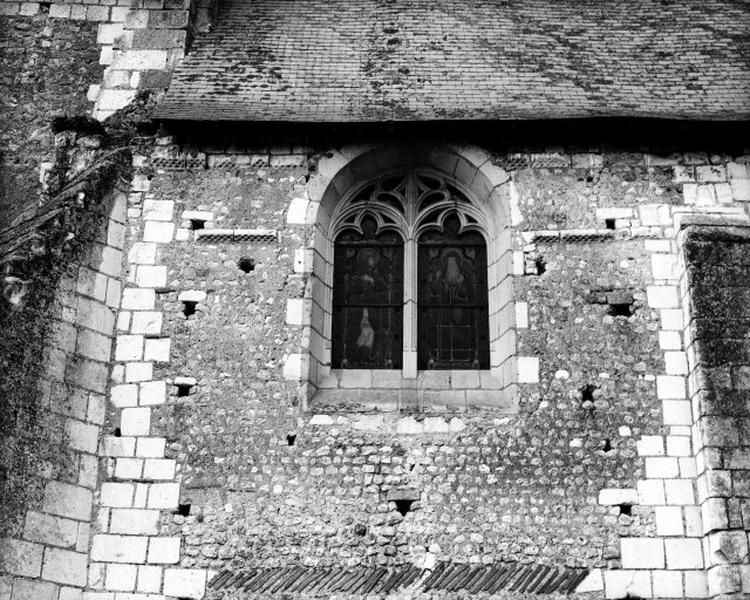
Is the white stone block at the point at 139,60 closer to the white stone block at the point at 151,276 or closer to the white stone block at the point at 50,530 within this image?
the white stone block at the point at 151,276

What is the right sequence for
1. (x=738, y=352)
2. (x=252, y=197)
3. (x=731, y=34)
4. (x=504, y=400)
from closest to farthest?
(x=738, y=352) < (x=504, y=400) < (x=252, y=197) < (x=731, y=34)

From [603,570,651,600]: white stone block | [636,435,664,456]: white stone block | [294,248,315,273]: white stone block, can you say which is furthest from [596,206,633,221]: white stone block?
[603,570,651,600]: white stone block

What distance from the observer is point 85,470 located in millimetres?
8414

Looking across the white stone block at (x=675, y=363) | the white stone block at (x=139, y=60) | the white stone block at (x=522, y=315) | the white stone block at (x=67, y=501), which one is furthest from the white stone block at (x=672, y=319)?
the white stone block at (x=139, y=60)

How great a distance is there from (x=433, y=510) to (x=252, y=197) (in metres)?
3.27

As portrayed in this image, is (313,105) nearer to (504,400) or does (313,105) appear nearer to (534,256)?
(534,256)

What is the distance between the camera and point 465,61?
424 inches

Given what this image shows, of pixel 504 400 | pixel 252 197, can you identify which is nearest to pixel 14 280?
pixel 252 197

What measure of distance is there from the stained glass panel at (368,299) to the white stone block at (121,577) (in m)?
2.46

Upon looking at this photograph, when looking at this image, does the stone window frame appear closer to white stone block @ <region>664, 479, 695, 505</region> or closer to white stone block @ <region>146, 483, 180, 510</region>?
white stone block @ <region>146, 483, 180, 510</region>

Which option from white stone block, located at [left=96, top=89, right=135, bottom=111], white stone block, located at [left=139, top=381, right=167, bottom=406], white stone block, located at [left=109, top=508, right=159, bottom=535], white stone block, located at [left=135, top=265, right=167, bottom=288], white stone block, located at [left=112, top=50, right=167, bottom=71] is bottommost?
white stone block, located at [left=109, top=508, right=159, bottom=535]

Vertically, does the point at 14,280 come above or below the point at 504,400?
above

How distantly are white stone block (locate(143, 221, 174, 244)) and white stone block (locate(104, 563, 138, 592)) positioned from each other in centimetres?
285

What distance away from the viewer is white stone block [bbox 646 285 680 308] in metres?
9.00
